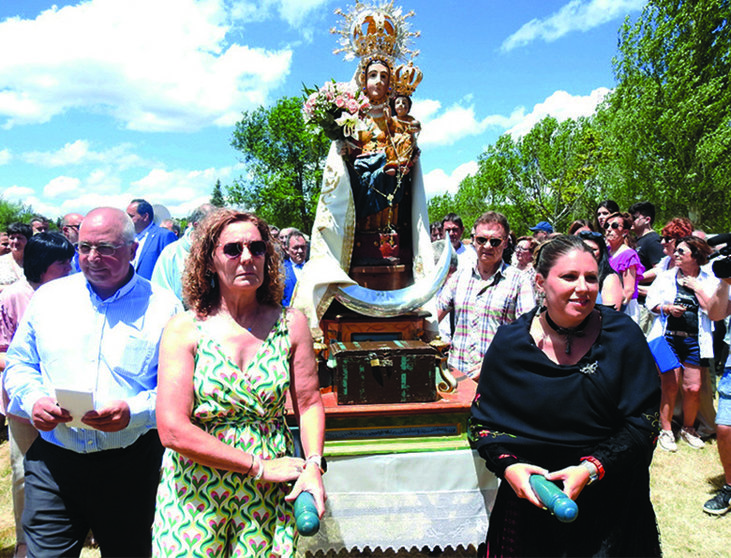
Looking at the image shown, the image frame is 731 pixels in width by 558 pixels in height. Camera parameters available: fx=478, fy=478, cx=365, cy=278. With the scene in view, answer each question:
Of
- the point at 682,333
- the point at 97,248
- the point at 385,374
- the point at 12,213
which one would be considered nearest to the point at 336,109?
the point at 385,374

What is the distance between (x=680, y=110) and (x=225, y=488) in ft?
65.0

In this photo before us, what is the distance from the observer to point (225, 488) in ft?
5.61

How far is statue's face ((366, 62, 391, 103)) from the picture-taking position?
3.93 meters

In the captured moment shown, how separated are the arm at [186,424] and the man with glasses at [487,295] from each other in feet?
6.39

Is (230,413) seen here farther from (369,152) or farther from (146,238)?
(146,238)

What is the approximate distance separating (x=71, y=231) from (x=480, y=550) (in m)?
5.95

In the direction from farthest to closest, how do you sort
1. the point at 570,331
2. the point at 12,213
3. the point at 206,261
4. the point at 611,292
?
the point at 12,213, the point at 611,292, the point at 570,331, the point at 206,261

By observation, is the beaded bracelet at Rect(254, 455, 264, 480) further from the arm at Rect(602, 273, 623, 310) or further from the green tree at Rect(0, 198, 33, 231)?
the green tree at Rect(0, 198, 33, 231)

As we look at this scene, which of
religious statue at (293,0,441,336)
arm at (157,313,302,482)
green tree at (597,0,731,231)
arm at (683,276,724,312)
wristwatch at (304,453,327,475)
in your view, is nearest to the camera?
arm at (157,313,302,482)

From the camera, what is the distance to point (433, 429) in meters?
3.26

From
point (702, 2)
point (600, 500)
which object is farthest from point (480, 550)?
point (702, 2)

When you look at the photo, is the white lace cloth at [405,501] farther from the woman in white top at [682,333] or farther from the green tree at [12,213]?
the green tree at [12,213]

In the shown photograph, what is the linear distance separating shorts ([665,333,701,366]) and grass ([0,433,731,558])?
92 centimetres

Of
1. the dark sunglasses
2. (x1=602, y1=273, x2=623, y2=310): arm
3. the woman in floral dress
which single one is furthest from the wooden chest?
(x1=602, y1=273, x2=623, y2=310): arm
